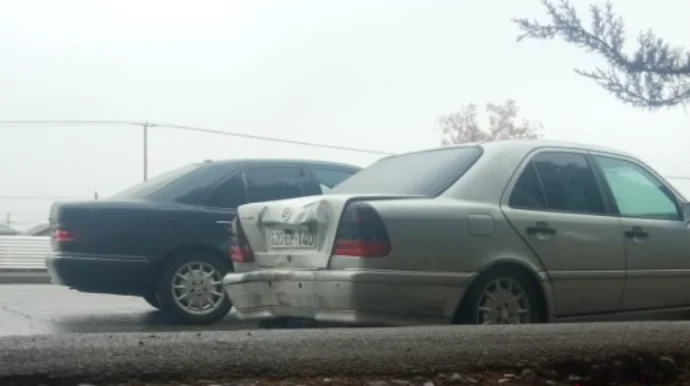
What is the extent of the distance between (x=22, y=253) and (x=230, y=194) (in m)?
9.17

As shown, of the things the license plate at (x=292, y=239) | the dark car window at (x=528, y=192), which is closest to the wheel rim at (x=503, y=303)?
the dark car window at (x=528, y=192)

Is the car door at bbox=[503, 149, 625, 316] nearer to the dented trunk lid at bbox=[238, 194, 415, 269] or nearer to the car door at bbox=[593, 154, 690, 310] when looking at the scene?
the car door at bbox=[593, 154, 690, 310]

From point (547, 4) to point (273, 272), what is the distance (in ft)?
7.59

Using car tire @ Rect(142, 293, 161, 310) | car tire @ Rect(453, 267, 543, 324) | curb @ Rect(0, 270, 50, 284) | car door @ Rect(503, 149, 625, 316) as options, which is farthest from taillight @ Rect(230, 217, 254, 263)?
curb @ Rect(0, 270, 50, 284)

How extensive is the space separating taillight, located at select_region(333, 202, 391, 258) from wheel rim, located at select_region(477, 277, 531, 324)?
2.49ft

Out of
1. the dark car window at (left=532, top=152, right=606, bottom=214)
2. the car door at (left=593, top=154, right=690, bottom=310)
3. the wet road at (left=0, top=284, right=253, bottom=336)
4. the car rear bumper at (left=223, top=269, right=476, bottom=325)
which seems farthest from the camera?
the wet road at (left=0, top=284, right=253, bottom=336)

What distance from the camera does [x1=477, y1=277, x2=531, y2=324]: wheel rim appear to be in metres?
6.54

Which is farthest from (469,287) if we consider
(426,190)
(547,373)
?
(547,373)

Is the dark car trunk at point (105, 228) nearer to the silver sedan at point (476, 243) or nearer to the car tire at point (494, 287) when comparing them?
the silver sedan at point (476, 243)

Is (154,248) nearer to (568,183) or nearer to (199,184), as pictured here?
(199,184)

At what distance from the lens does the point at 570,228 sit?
7.04 m

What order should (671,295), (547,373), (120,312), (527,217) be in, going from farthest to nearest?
(120,312) < (671,295) < (527,217) < (547,373)

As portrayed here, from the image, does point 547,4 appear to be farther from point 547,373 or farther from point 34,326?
point 34,326

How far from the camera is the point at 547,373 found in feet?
15.9
